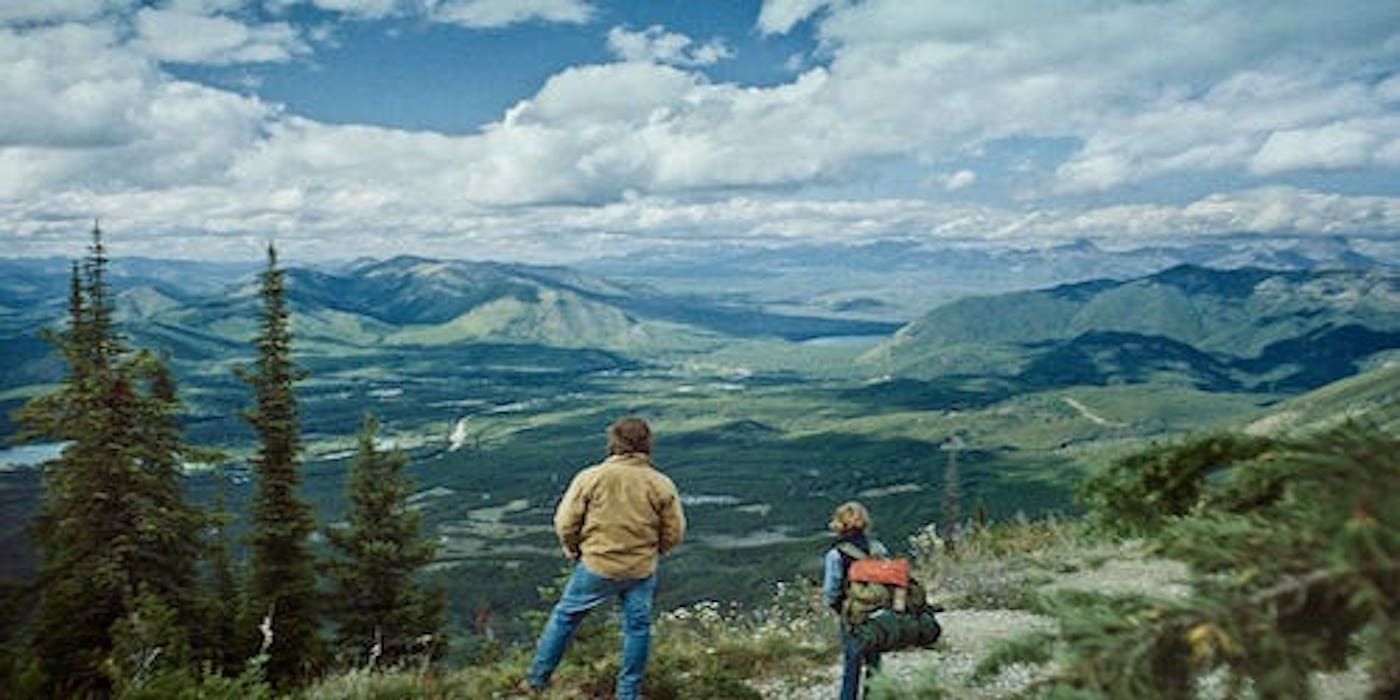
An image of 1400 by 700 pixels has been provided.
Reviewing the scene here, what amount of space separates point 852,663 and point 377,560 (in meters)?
25.0

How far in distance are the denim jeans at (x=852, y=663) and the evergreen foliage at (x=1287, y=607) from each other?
22.2ft

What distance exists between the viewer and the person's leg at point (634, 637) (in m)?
9.66

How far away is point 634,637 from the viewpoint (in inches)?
381

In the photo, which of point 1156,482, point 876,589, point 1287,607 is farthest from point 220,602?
point 1287,607

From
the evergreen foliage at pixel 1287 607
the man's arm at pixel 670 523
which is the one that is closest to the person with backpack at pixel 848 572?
the man's arm at pixel 670 523

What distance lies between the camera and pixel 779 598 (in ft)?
50.3

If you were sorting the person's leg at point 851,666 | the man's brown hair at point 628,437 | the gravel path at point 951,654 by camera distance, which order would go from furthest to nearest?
the gravel path at point 951,654 → the man's brown hair at point 628,437 → the person's leg at point 851,666

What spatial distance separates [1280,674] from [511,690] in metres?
9.35

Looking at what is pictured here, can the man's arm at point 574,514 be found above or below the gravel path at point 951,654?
above

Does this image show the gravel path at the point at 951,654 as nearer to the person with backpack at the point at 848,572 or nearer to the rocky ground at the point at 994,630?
the rocky ground at the point at 994,630

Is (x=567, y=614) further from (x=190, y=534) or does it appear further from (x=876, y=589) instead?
(x=190, y=534)

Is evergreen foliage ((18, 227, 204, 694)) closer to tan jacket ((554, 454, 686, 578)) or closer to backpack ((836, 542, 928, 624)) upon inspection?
tan jacket ((554, 454, 686, 578))

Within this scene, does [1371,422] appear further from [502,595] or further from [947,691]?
[502,595]

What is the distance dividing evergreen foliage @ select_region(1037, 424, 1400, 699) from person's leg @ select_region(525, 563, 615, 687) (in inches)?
287
